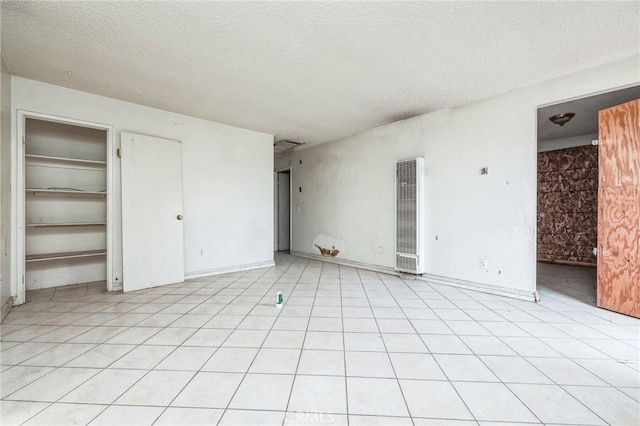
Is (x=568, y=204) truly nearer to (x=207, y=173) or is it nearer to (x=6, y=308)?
(x=207, y=173)

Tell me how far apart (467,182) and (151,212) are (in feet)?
15.6

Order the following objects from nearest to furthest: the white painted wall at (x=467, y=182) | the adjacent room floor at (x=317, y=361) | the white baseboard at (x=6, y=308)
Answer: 1. the adjacent room floor at (x=317, y=361)
2. the white baseboard at (x=6, y=308)
3. the white painted wall at (x=467, y=182)

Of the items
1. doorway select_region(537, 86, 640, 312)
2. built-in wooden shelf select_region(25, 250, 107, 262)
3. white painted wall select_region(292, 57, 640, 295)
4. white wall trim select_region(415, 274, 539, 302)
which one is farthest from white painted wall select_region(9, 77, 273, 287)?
doorway select_region(537, 86, 640, 312)

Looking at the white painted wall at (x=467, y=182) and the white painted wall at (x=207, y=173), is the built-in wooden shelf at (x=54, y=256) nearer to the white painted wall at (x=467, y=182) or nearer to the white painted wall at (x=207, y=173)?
the white painted wall at (x=207, y=173)

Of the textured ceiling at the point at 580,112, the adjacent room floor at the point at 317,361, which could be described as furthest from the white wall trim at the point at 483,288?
the textured ceiling at the point at 580,112

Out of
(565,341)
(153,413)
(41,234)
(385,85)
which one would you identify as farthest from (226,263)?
(565,341)

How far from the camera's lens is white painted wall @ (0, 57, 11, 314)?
2.76m

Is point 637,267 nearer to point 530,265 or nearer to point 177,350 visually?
point 530,265

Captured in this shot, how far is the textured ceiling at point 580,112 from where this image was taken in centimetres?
358

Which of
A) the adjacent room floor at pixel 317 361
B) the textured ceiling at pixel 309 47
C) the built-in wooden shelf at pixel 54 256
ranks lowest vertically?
the adjacent room floor at pixel 317 361

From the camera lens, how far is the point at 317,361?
6.37ft

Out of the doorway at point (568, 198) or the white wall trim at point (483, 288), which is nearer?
the white wall trim at point (483, 288)

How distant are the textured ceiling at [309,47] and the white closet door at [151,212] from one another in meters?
0.76

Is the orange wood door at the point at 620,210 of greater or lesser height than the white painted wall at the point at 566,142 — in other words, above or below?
below
